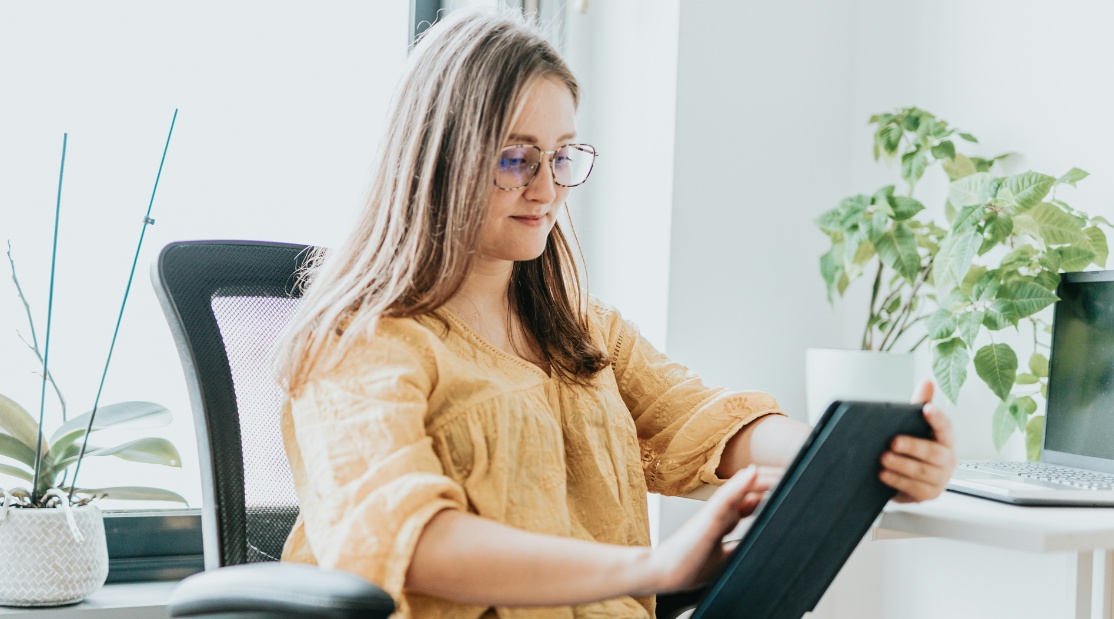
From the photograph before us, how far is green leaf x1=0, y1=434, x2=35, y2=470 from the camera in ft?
4.83

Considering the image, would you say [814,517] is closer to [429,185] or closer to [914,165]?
[429,185]

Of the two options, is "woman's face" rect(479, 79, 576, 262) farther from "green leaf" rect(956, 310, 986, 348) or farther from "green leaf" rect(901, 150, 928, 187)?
"green leaf" rect(901, 150, 928, 187)

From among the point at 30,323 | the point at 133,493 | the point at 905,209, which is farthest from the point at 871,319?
the point at 30,323

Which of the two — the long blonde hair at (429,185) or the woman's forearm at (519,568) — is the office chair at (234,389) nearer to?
the long blonde hair at (429,185)

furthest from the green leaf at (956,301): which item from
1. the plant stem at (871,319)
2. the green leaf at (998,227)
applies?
the plant stem at (871,319)

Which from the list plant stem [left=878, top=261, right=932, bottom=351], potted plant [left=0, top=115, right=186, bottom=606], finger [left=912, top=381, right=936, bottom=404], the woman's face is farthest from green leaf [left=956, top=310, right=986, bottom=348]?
potted plant [left=0, top=115, right=186, bottom=606]

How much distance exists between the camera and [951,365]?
1470 millimetres

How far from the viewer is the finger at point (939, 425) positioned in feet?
2.93

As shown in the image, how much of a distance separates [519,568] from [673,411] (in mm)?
461

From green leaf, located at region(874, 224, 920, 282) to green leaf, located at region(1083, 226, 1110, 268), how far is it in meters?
0.26

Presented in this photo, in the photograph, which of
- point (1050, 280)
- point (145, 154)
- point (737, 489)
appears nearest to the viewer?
point (737, 489)

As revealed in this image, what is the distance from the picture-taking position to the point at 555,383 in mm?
1114

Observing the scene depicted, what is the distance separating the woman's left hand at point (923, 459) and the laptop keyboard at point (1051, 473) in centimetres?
29

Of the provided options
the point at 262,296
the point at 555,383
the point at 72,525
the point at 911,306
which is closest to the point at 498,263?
the point at 555,383
